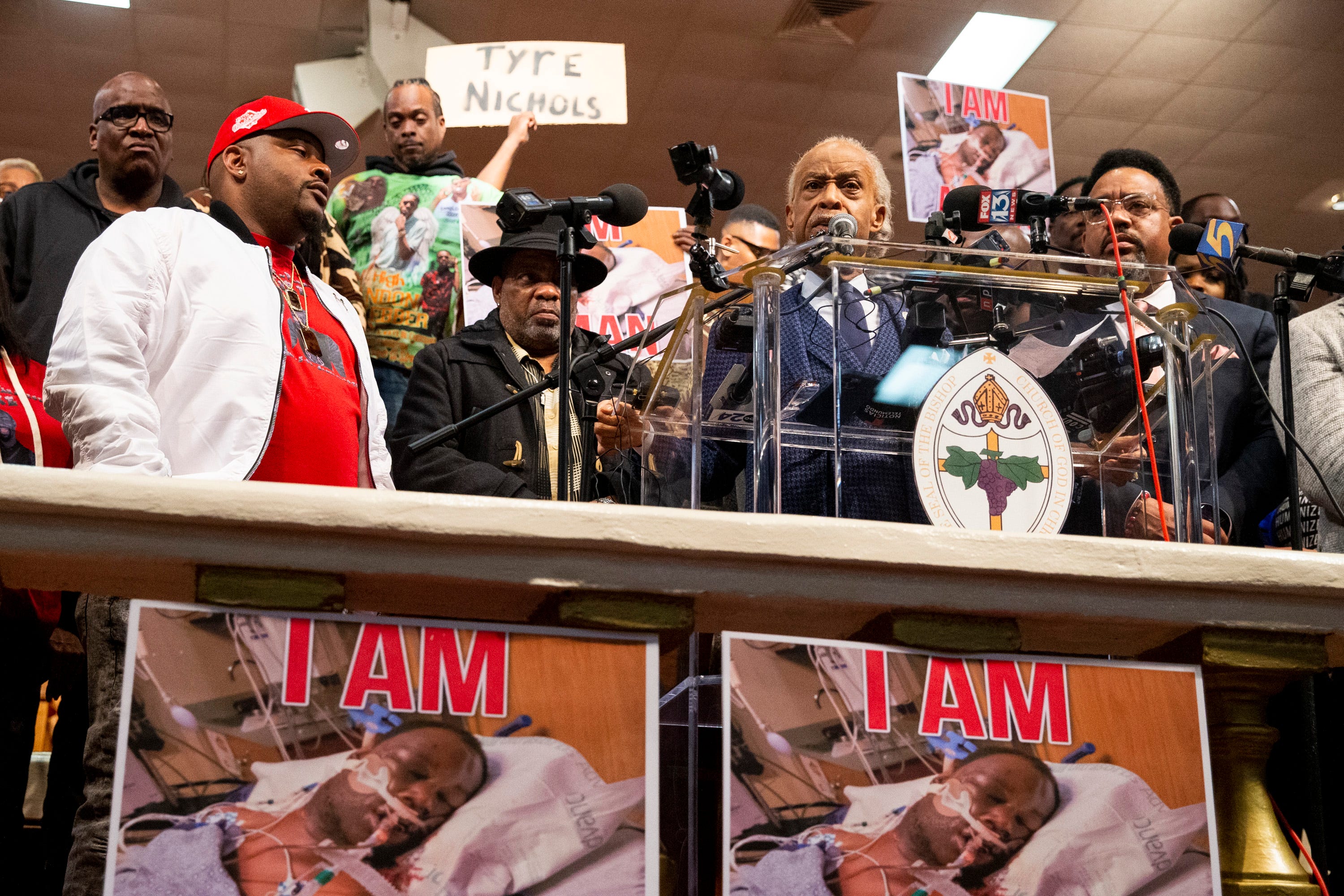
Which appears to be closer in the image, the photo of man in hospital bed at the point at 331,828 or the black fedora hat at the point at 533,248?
the photo of man in hospital bed at the point at 331,828

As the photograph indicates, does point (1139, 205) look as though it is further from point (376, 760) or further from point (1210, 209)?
point (376, 760)

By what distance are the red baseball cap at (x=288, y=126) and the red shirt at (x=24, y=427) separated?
0.60m

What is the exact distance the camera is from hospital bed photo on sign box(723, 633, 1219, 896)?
146 cm

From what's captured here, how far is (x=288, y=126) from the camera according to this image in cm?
293

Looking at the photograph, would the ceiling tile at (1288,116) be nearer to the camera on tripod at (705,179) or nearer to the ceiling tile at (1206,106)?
the ceiling tile at (1206,106)

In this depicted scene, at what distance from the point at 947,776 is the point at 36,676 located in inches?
80.6

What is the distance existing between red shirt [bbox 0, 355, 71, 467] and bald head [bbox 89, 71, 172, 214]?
2.70 ft

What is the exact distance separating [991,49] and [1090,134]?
46.5 inches

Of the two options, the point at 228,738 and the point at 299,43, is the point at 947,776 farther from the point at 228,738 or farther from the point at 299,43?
Result: the point at 299,43

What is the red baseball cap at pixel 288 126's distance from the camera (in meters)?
2.91

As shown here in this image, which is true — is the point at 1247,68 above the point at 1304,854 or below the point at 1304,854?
above

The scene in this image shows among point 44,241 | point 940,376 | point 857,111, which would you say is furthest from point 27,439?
point 857,111

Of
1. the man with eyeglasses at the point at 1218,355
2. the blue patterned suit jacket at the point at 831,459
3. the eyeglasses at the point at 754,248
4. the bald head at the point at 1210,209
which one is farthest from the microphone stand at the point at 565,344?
the bald head at the point at 1210,209

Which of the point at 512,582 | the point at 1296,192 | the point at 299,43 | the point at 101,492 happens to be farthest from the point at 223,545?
the point at 1296,192
